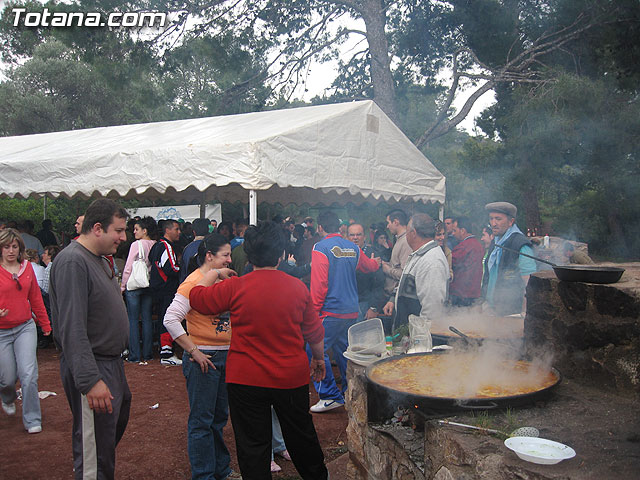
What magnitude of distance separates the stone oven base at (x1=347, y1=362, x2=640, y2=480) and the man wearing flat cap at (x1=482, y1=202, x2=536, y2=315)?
185 cm

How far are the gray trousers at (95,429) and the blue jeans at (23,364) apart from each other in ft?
7.44

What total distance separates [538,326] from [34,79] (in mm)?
28315

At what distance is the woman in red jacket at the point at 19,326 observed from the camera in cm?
450

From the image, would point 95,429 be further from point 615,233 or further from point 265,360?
point 615,233

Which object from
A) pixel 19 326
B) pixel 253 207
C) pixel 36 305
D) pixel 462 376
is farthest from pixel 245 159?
pixel 462 376

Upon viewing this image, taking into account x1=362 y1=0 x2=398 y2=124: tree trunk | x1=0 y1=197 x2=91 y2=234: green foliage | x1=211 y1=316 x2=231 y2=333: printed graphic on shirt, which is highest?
x1=362 y1=0 x2=398 y2=124: tree trunk

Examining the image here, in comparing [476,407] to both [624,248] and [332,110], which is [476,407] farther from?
[624,248]

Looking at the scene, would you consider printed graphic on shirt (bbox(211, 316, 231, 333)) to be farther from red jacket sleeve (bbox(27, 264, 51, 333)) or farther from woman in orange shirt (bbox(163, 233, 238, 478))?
red jacket sleeve (bbox(27, 264, 51, 333))

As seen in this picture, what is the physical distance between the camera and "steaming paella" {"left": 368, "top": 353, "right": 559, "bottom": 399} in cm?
284

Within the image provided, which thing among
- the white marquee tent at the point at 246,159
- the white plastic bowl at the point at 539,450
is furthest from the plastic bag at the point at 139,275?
the white plastic bowl at the point at 539,450

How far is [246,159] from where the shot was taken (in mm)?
5852

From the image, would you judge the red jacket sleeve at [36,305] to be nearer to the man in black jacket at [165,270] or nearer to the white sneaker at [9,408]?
the white sneaker at [9,408]

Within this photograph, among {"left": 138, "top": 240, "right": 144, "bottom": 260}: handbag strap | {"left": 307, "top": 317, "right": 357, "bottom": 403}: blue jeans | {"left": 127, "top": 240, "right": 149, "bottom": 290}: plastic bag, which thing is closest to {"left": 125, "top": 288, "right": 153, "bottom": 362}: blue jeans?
{"left": 127, "top": 240, "right": 149, "bottom": 290}: plastic bag

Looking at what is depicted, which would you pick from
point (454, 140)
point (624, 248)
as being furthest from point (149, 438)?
point (454, 140)
